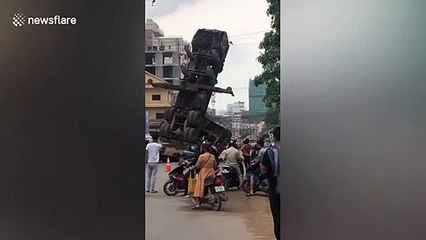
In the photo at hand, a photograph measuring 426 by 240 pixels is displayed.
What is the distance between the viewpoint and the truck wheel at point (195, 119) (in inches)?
119

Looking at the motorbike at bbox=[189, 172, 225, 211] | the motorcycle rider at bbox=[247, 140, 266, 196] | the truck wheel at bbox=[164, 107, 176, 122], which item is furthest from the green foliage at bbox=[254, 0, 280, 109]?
the motorbike at bbox=[189, 172, 225, 211]

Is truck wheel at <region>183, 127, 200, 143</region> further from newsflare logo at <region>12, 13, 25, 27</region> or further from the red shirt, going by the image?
newsflare logo at <region>12, 13, 25, 27</region>

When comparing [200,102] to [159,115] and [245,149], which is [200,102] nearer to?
[159,115]

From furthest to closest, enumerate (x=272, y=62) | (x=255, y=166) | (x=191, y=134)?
(x=255, y=166) → (x=191, y=134) → (x=272, y=62)

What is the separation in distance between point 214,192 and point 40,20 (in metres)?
1.84

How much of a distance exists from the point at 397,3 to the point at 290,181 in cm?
112

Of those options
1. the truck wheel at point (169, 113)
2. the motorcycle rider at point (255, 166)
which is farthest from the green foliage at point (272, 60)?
the truck wheel at point (169, 113)

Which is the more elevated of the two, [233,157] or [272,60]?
[272,60]

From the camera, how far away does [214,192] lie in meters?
3.75

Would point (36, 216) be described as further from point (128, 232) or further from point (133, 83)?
point (133, 83)

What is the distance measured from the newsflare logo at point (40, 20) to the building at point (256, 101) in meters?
1.16

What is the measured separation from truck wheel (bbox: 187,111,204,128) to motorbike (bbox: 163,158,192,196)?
1.37ft

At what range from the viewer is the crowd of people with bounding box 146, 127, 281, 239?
312cm

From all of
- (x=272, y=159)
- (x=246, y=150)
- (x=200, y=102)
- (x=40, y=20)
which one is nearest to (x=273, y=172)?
(x=272, y=159)
